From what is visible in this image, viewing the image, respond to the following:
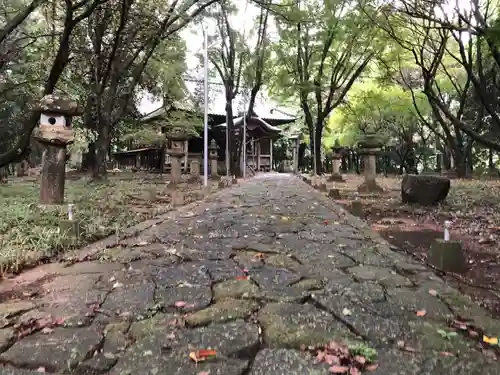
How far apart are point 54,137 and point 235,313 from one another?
555 cm

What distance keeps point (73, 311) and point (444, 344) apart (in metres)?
2.46

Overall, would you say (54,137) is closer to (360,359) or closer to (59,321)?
(59,321)

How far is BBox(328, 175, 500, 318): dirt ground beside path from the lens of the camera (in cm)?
366

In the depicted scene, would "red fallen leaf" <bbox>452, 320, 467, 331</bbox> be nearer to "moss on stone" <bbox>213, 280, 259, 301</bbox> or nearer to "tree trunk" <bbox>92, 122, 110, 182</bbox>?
"moss on stone" <bbox>213, 280, 259, 301</bbox>

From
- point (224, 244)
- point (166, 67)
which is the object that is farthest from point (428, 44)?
point (224, 244)

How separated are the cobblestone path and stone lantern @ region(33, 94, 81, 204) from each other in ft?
10.1

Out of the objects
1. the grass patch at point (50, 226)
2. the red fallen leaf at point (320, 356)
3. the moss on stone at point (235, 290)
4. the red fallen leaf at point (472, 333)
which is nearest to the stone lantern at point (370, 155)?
the grass patch at point (50, 226)

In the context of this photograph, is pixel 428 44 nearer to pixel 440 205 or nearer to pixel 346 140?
pixel 440 205

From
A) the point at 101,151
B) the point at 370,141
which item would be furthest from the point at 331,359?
the point at 101,151

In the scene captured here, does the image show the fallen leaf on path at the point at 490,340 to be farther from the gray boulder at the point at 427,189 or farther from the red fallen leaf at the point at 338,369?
the gray boulder at the point at 427,189

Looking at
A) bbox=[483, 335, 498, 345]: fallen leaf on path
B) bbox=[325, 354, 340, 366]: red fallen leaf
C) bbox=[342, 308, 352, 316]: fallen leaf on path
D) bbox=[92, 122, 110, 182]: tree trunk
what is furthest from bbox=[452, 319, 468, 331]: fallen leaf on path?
bbox=[92, 122, 110, 182]: tree trunk

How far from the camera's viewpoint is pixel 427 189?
28.3 feet

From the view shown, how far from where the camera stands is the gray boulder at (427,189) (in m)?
8.59

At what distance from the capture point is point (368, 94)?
21.2 m
